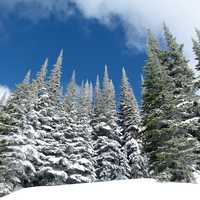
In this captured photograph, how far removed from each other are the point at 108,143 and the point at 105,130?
2.60 metres

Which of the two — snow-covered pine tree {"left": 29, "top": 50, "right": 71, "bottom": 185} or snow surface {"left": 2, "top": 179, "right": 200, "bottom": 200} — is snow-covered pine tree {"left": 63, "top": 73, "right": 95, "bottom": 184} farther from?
snow surface {"left": 2, "top": 179, "right": 200, "bottom": 200}

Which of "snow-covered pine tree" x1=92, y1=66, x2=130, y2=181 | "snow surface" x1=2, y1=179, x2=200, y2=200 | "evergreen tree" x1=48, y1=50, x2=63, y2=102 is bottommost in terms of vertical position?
"snow surface" x1=2, y1=179, x2=200, y2=200

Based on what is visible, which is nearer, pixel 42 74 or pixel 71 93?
pixel 42 74

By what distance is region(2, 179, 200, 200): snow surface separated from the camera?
54.0ft

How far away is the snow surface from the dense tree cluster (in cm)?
266

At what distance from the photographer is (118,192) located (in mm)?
17703

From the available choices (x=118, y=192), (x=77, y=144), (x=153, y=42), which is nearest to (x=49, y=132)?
(x=77, y=144)

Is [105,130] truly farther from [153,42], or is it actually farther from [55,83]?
[153,42]

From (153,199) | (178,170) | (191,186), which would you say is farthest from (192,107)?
(153,199)

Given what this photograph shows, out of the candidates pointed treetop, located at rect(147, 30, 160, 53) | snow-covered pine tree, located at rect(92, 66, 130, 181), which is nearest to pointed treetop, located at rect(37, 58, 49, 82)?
snow-covered pine tree, located at rect(92, 66, 130, 181)

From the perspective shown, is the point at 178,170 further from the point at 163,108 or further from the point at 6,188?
the point at 6,188

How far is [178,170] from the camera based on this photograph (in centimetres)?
2106

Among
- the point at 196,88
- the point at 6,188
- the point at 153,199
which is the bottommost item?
the point at 153,199

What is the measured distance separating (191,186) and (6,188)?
18.6 m
